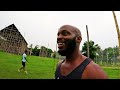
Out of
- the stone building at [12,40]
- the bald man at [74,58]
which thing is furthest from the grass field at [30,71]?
the stone building at [12,40]

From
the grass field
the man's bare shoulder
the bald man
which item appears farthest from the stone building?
the man's bare shoulder

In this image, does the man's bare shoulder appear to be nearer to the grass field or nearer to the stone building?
the grass field

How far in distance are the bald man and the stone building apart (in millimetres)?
30301

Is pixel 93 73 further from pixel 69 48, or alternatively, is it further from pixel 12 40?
pixel 12 40

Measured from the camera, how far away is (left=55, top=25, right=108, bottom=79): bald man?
131cm

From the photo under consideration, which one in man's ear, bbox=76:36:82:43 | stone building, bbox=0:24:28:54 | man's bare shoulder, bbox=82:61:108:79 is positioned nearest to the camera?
man's bare shoulder, bbox=82:61:108:79

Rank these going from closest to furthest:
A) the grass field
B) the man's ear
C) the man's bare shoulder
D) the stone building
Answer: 1. the man's bare shoulder
2. the man's ear
3. the grass field
4. the stone building

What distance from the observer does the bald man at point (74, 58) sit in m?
1.31
